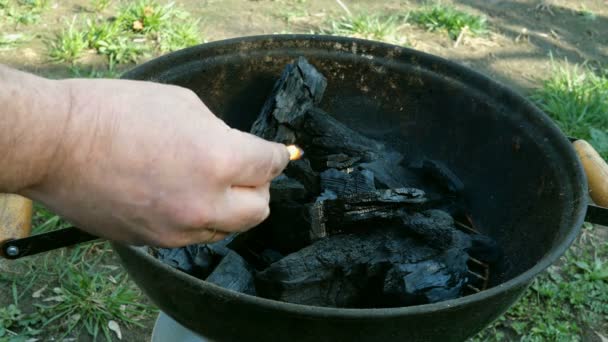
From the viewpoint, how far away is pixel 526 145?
1754 mm

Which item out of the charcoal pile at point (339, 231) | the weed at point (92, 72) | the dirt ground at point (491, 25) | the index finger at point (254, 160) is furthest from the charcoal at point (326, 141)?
the dirt ground at point (491, 25)

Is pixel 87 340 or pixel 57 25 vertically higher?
pixel 57 25

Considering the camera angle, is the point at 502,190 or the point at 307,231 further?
the point at 502,190

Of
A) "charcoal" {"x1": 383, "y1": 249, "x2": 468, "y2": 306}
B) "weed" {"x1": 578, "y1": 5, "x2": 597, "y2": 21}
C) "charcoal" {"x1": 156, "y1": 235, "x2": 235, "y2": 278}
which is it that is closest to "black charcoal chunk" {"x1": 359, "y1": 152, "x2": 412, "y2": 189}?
"charcoal" {"x1": 383, "y1": 249, "x2": 468, "y2": 306}

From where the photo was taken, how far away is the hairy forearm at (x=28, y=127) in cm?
90

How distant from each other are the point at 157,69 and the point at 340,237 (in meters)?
0.68

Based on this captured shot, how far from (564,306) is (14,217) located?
209 centimetres


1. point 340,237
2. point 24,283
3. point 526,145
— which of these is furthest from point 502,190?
point 24,283

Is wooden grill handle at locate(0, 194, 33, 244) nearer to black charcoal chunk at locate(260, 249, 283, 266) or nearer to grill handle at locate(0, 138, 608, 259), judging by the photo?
grill handle at locate(0, 138, 608, 259)

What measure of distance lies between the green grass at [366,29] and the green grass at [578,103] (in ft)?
2.92

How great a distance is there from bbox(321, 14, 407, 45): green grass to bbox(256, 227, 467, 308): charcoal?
234cm

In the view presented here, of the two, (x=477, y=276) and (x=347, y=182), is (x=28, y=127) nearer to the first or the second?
(x=347, y=182)

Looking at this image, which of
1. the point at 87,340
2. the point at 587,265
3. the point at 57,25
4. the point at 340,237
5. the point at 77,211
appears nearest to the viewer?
the point at 77,211

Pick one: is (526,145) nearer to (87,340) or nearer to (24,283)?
(87,340)
